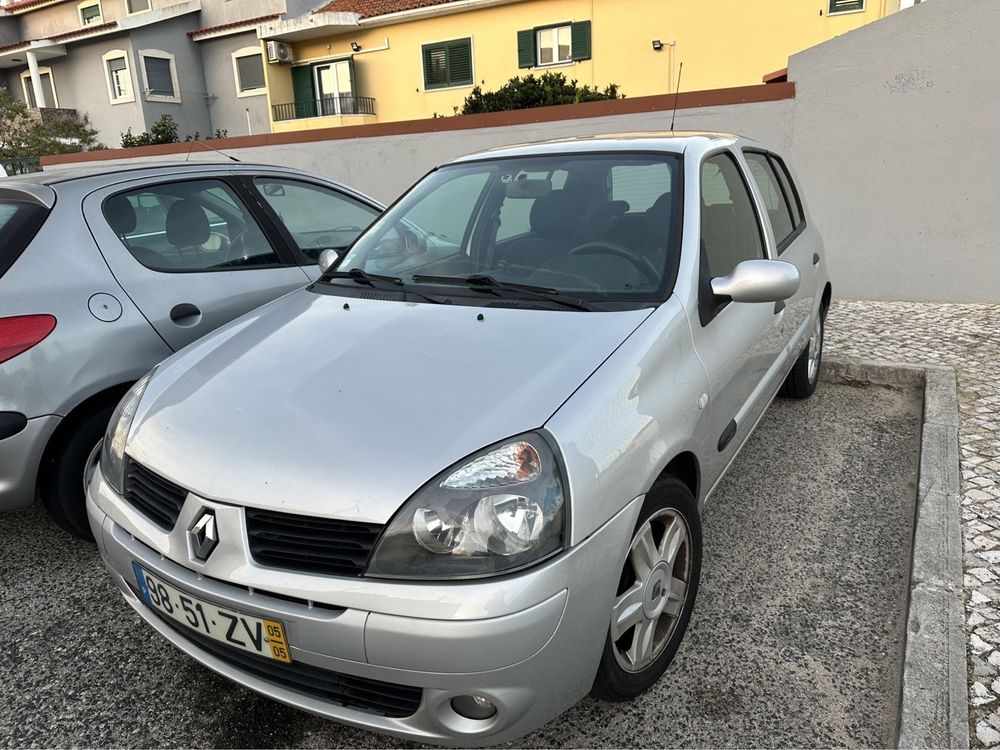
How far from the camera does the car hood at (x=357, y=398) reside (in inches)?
67.4

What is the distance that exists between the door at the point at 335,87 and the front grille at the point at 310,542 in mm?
21869

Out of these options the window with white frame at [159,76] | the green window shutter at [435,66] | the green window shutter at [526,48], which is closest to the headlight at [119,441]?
the green window shutter at [526,48]

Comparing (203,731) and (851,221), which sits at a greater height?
(851,221)

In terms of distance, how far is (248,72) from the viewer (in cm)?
2583

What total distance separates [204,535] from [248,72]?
27825 millimetres

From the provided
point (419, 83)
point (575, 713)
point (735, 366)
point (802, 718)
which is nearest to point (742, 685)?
point (802, 718)

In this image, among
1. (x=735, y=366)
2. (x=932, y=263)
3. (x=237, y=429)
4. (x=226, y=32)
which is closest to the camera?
(x=237, y=429)

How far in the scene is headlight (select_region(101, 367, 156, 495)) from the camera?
2137mm

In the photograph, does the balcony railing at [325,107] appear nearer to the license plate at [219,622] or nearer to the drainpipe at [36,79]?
the drainpipe at [36,79]

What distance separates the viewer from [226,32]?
25562mm

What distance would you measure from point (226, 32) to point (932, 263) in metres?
26.0

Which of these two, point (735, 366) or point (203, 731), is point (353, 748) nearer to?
point (203, 731)

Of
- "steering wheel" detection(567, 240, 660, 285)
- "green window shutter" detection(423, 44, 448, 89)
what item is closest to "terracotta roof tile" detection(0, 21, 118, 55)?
"green window shutter" detection(423, 44, 448, 89)

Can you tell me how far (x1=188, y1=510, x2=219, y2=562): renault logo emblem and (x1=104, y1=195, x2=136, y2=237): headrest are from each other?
1.88 m
